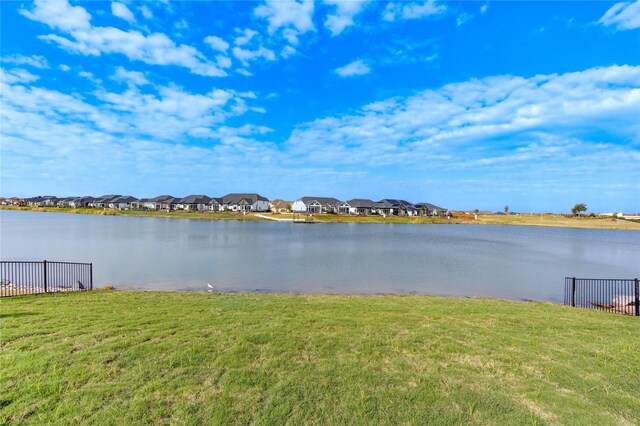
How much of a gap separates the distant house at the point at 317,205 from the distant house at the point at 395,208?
14.6 metres

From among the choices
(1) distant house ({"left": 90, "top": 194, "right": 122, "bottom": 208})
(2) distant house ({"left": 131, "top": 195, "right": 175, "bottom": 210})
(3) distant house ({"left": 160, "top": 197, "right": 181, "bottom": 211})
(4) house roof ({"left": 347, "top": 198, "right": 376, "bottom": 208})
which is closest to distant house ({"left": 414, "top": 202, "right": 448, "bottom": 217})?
(4) house roof ({"left": 347, "top": 198, "right": 376, "bottom": 208})

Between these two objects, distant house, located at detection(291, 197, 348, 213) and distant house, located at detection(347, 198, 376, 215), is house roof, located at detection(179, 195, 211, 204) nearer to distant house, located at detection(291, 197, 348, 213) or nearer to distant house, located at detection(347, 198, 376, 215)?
distant house, located at detection(291, 197, 348, 213)

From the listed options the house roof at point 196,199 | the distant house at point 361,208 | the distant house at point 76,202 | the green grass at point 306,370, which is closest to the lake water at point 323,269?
the green grass at point 306,370

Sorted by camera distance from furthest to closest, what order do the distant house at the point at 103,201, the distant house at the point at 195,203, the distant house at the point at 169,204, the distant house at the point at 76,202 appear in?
the distant house at the point at 76,202 → the distant house at the point at 103,201 → the distant house at the point at 169,204 → the distant house at the point at 195,203

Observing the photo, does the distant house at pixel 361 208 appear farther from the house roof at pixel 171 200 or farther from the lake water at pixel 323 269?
the lake water at pixel 323 269

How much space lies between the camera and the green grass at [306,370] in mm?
4094

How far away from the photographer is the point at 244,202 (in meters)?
117

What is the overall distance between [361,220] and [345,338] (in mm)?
90504

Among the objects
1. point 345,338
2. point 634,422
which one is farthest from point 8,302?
point 634,422

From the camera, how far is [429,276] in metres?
21.5

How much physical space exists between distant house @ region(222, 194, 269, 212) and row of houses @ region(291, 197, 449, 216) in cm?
1391

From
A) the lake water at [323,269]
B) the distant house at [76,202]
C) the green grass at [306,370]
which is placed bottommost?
the lake water at [323,269]

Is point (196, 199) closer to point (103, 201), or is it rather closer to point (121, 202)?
point (121, 202)

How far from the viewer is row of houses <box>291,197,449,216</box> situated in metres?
114
